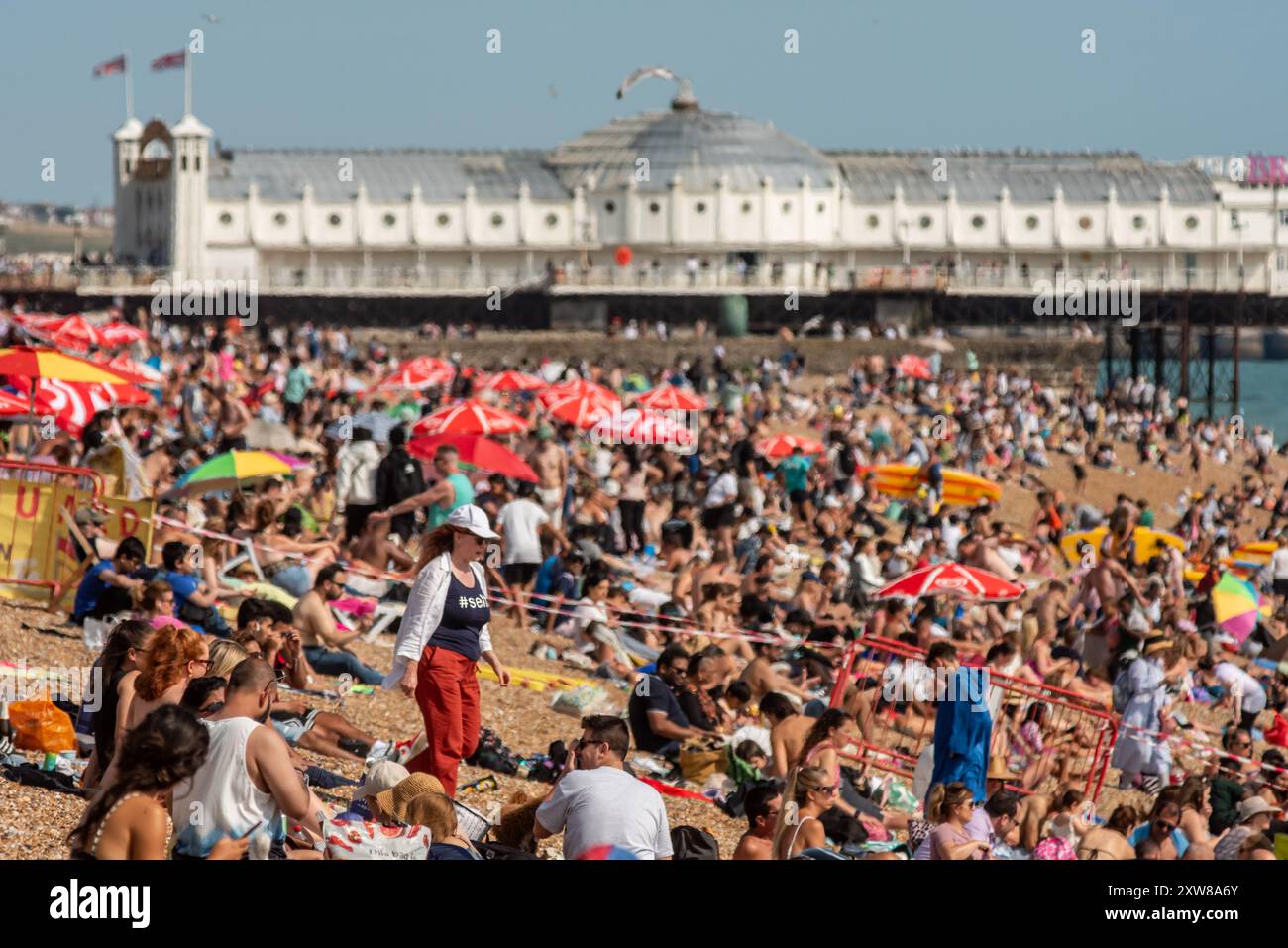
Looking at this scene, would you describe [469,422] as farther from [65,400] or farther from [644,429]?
[644,429]

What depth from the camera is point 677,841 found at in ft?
27.2

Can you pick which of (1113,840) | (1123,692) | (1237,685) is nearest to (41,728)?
(1113,840)

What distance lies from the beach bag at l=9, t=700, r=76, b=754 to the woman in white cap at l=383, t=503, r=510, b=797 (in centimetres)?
155

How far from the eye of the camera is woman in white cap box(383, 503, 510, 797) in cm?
873

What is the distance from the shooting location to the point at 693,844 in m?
8.27

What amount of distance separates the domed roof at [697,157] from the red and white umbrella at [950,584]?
54.4 meters

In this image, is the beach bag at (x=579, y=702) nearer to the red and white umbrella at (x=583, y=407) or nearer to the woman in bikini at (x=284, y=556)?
the woman in bikini at (x=284, y=556)

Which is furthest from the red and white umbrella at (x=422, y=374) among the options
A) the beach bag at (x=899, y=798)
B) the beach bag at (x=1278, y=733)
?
the beach bag at (x=899, y=798)

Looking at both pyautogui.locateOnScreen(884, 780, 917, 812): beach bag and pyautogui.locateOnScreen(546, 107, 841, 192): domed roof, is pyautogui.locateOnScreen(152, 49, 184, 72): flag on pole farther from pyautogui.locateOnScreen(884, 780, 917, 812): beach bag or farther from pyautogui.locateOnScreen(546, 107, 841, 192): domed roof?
pyautogui.locateOnScreen(884, 780, 917, 812): beach bag

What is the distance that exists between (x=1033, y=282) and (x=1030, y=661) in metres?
57.5

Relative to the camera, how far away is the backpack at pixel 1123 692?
45.3 feet

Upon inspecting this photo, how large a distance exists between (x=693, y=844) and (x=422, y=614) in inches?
57.4

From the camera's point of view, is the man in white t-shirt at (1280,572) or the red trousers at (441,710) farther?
the man in white t-shirt at (1280,572)
